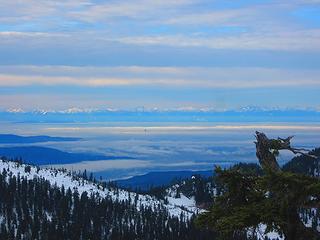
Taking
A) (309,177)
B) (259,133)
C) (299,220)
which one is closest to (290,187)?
(309,177)

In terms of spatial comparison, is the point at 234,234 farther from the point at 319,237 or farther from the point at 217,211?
the point at 319,237

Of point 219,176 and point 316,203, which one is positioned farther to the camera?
point 219,176

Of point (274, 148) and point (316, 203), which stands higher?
point (274, 148)

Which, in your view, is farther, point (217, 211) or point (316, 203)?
point (217, 211)

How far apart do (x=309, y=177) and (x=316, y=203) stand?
1.04 metres

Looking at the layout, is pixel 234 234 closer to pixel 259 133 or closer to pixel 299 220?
pixel 299 220

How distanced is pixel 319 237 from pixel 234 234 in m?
2.82

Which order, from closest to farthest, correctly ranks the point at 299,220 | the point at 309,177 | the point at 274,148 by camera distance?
the point at 309,177 → the point at 299,220 → the point at 274,148

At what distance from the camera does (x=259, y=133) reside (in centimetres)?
2303

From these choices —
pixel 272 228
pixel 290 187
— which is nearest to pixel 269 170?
pixel 290 187

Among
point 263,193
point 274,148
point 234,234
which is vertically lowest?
point 234,234

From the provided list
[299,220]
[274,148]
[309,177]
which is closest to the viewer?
[309,177]

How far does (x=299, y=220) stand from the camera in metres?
21.2

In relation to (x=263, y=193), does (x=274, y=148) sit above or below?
above
